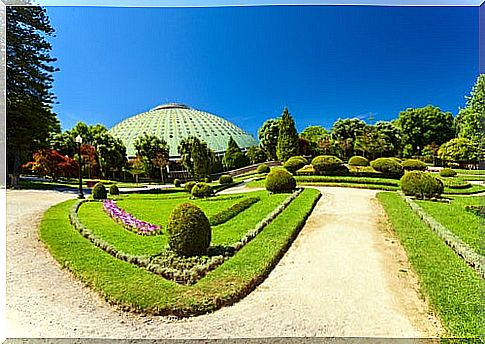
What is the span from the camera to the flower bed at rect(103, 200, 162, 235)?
5320 millimetres

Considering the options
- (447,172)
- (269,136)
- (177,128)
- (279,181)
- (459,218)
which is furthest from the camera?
(269,136)

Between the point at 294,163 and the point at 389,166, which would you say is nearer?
the point at 389,166

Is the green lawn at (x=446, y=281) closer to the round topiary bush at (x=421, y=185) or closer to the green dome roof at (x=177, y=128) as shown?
the round topiary bush at (x=421, y=185)

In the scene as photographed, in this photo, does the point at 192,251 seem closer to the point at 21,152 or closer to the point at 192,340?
the point at 192,340

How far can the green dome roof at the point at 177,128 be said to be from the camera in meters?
6.51

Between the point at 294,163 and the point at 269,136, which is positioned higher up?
the point at 269,136

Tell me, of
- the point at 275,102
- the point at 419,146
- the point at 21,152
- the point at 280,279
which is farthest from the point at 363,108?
the point at 21,152

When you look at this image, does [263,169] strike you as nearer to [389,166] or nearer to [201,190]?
[201,190]

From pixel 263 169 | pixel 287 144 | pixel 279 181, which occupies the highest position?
pixel 287 144

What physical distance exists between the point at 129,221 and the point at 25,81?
8.62ft

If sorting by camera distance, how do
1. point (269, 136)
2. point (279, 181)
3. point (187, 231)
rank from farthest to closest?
1. point (269, 136)
2. point (279, 181)
3. point (187, 231)

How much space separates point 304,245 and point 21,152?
14.5 feet

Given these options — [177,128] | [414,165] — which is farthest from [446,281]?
[177,128]

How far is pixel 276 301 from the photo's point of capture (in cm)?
380
